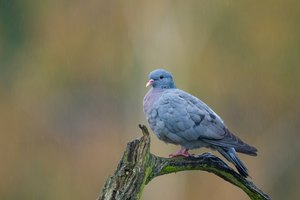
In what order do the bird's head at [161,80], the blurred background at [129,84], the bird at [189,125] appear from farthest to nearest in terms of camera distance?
the blurred background at [129,84] → the bird's head at [161,80] → the bird at [189,125]

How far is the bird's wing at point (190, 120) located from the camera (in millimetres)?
5504

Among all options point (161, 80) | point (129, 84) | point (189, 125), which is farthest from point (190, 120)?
point (129, 84)

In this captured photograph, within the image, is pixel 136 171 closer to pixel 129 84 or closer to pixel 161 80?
pixel 161 80

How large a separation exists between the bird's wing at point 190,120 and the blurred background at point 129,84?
8917mm

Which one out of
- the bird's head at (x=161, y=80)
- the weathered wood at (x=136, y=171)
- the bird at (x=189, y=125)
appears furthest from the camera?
the bird's head at (x=161, y=80)

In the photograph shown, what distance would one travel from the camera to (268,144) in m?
15.9

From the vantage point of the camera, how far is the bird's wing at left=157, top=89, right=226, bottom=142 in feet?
18.1

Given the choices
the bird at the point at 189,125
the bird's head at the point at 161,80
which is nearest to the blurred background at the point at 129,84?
the bird's head at the point at 161,80

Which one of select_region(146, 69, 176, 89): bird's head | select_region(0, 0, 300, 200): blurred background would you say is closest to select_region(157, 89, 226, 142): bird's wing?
select_region(146, 69, 176, 89): bird's head

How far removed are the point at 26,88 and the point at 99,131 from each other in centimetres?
216

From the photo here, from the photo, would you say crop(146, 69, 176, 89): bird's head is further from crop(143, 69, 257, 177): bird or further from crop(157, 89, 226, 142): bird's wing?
crop(157, 89, 226, 142): bird's wing

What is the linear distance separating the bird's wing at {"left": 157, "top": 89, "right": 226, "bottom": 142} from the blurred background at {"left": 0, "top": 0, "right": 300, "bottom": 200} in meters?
8.92

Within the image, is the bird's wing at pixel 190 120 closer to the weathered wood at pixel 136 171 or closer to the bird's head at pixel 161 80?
the bird's head at pixel 161 80

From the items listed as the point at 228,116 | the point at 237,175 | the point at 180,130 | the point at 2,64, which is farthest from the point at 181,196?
the point at 237,175
